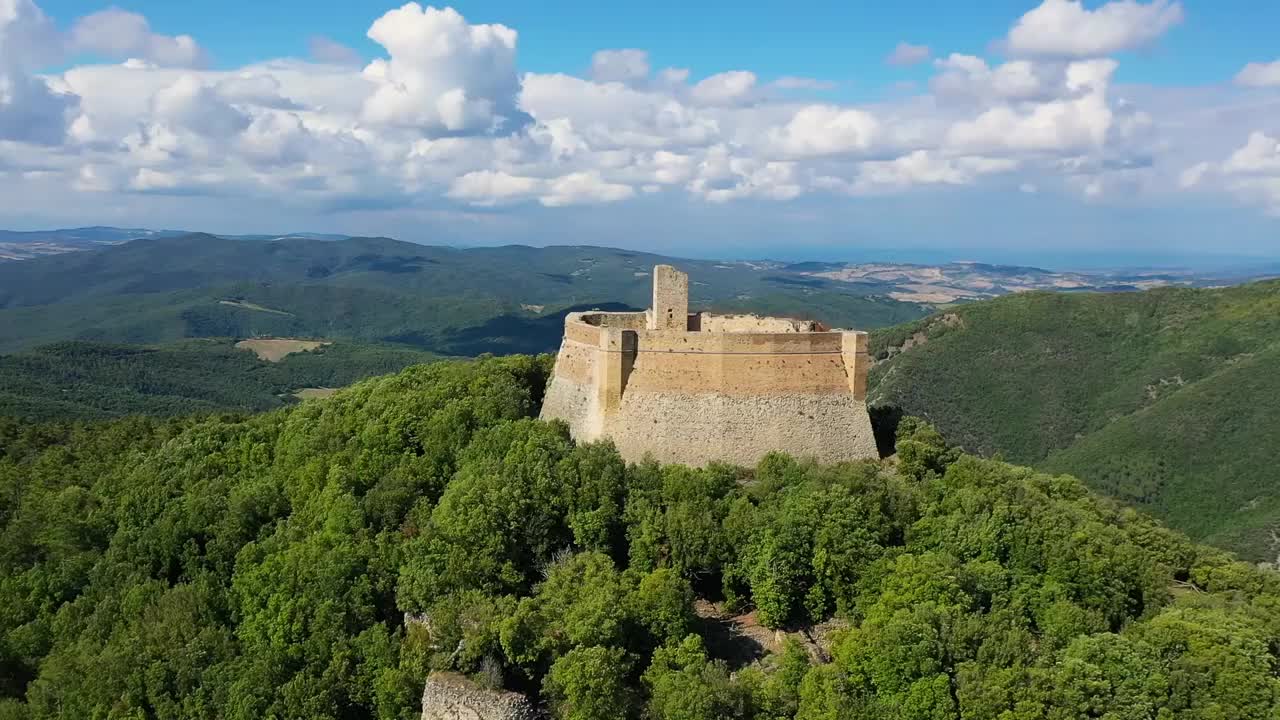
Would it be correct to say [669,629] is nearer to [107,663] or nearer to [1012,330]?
[107,663]

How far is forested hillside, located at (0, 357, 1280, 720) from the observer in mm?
27000

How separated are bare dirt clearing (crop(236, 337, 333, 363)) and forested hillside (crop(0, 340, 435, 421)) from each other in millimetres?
3006

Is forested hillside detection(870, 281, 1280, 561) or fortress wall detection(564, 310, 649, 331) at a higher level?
fortress wall detection(564, 310, 649, 331)

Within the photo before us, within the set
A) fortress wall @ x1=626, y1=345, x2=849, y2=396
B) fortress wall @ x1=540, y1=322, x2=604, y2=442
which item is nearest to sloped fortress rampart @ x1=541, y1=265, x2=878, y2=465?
fortress wall @ x1=626, y1=345, x2=849, y2=396

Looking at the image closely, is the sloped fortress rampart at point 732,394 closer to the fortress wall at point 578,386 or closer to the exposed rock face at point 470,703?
the fortress wall at point 578,386

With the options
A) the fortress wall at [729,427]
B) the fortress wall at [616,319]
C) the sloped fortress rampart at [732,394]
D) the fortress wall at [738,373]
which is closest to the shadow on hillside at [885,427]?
the sloped fortress rampart at [732,394]

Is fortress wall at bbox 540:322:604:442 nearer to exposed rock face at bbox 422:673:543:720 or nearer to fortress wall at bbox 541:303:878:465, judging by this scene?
fortress wall at bbox 541:303:878:465

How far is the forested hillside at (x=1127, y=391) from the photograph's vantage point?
263ft

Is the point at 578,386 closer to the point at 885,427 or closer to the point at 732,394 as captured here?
the point at 732,394

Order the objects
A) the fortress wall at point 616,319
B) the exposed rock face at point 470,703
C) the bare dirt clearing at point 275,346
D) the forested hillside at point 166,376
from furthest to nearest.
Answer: the bare dirt clearing at point 275,346, the forested hillside at point 166,376, the fortress wall at point 616,319, the exposed rock face at point 470,703

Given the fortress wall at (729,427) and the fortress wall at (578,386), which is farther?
the fortress wall at (578,386)

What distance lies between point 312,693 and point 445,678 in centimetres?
571

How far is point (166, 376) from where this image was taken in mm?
144750

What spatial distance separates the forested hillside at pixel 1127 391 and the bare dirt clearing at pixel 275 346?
107 m
